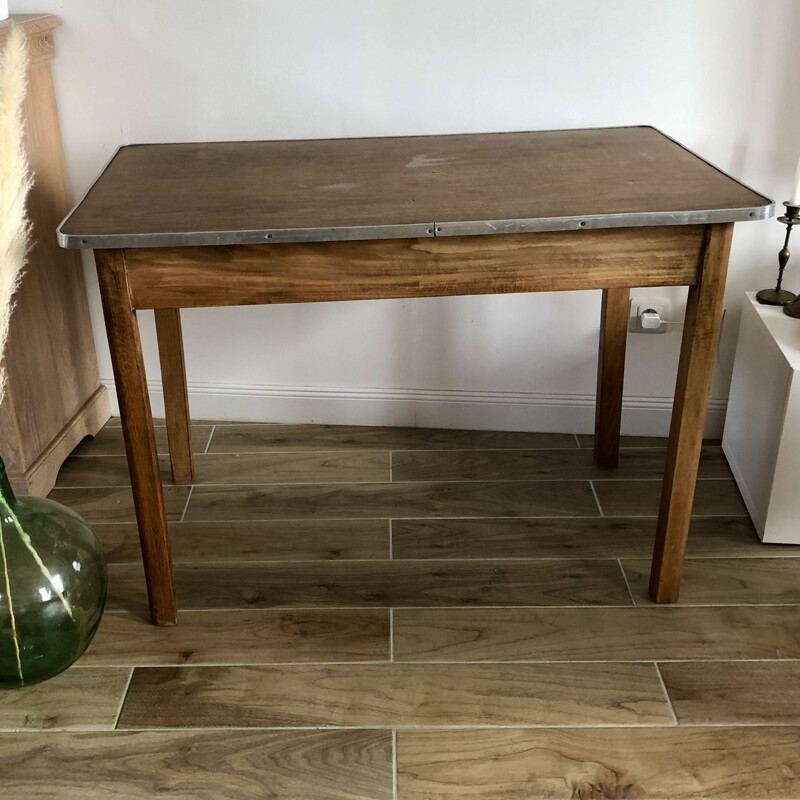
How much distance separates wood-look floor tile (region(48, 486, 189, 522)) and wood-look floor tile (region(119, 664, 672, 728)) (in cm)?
47

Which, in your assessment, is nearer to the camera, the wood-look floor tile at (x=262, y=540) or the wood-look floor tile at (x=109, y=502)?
the wood-look floor tile at (x=262, y=540)

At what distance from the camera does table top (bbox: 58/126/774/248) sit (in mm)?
1273

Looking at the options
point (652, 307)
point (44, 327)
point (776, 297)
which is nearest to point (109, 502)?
point (44, 327)

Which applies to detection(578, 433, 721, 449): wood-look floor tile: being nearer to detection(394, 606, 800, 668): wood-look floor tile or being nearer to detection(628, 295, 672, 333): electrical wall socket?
detection(628, 295, 672, 333): electrical wall socket

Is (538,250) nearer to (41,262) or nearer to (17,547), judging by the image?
(17,547)

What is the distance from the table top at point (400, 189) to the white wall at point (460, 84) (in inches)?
7.5

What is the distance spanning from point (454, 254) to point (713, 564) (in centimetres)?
84

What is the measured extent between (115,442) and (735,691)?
1461 millimetres

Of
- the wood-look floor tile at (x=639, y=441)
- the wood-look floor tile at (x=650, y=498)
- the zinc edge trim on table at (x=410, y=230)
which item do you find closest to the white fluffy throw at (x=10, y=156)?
the zinc edge trim on table at (x=410, y=230)

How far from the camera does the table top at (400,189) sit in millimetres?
1273

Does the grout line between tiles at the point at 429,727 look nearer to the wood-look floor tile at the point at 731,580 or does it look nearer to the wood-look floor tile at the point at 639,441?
the wood-look floor tile at the point at 731,580

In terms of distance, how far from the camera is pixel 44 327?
1944mm

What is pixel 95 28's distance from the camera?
1892mm

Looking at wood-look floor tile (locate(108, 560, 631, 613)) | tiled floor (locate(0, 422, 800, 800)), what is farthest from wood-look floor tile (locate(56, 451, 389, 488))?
wood-look floor tile (locate(108, 560, 631, 613))
